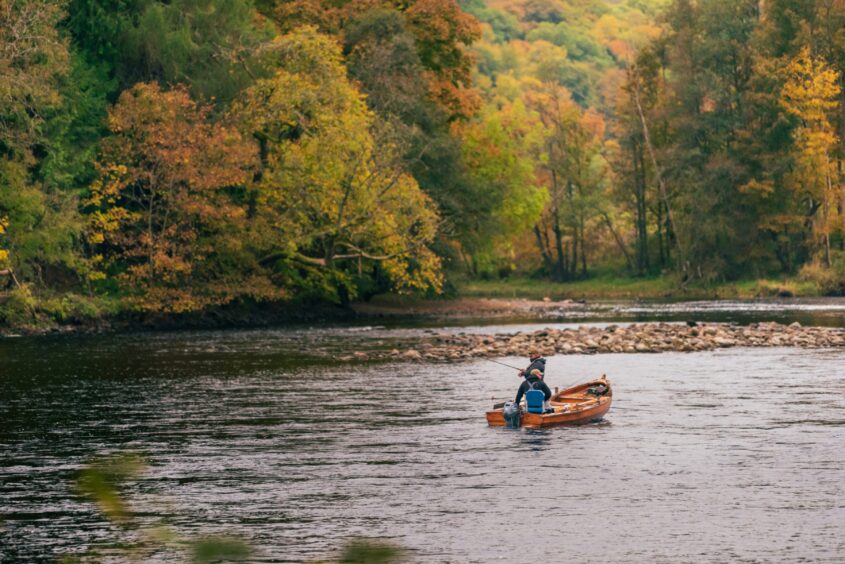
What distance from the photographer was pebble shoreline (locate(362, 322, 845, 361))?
50344 millimetres

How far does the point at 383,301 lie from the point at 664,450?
2153 inches

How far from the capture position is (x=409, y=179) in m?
72.4

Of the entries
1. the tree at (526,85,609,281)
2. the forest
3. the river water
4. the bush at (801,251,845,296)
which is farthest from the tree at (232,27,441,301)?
the tree at (526,85,609,281)

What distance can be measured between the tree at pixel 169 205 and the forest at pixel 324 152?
0.48 ft

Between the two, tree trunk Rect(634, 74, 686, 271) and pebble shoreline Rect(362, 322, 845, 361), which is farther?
tree trunk Rect(634, 74, 686, 271)

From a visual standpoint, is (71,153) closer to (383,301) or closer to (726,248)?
(383,301)

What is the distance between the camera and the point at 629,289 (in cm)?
10388

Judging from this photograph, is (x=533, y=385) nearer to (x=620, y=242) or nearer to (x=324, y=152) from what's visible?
(x=324, y=152)

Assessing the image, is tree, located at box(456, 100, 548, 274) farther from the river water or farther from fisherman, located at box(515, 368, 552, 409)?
fisherman, located at box(515, 368, 552, 409)

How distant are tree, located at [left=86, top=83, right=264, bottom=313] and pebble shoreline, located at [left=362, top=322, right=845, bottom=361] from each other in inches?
631

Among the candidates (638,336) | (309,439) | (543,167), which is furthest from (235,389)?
(543,167)

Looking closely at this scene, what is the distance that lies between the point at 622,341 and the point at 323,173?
23.4m

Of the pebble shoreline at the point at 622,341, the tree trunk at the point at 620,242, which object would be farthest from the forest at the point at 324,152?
the pebble shoreline at the point at 622,341

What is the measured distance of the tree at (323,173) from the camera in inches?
2726
